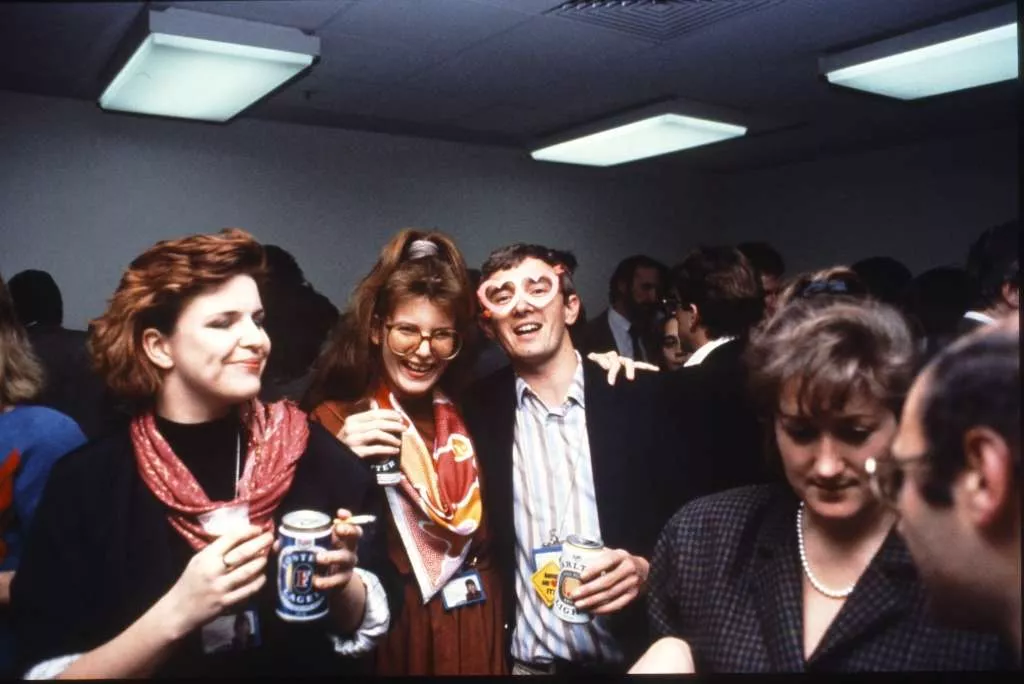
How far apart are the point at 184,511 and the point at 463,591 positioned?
634mm

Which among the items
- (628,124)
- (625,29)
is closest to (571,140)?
(628,124)

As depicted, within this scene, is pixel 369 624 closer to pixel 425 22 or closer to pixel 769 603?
pixel 769 603

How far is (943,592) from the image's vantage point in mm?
A: 1347

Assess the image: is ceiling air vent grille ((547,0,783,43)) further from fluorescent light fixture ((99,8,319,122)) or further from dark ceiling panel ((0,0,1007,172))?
fluorescent light fixture ((99,8,319,122))

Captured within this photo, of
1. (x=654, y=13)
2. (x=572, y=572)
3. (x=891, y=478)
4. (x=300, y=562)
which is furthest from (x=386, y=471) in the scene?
(x=654, y=13)

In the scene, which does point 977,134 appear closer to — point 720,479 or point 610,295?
point 610,295

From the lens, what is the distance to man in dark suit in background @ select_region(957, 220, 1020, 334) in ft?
6.67

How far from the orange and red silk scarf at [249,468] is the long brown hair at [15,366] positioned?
285 mm

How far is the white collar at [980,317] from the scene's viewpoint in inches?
78.8

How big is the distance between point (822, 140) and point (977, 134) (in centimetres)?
43

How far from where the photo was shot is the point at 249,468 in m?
1.69

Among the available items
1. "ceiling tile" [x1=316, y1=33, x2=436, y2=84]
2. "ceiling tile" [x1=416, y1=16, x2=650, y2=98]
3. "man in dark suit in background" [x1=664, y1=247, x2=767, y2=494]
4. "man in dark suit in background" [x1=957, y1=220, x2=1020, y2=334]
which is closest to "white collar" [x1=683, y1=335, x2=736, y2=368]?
"man in dark suit in background" [x1=664, y1=247, x2=767, y2=494]

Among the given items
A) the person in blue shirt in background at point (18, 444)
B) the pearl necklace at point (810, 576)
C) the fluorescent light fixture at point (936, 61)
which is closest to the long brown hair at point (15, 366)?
the person in blue shirt in background at point (18, 444)

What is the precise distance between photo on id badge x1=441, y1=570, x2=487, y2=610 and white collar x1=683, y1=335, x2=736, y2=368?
0.73 meters
